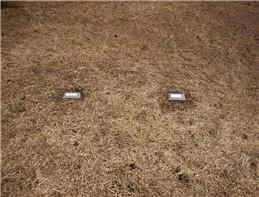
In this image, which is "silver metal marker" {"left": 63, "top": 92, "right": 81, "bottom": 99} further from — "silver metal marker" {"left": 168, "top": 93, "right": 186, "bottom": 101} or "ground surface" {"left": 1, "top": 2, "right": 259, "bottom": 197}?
"silver metal marker" {"left": 168, "top": 93, "right": 186, "bottom": 101}

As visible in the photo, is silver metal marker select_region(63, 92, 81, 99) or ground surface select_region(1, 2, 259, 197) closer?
ground surface select_region(1, 2, 259, 197)

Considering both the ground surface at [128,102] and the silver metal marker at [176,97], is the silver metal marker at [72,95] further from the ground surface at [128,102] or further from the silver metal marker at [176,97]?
the silver metal marker at [176,97]

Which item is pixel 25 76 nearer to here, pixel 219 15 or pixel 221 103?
pixel 221 103

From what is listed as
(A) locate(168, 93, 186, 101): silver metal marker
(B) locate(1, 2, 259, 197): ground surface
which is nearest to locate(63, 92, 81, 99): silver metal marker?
(B) locate(1, 2, 259, 197): ground surface

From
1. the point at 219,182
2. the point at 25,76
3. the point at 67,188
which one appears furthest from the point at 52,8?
the point at 219,182

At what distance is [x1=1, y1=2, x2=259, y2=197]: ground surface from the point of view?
3832 millimetres

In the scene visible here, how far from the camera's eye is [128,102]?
490 cm

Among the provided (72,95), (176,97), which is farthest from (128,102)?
(72,95)

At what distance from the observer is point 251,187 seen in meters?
3.78

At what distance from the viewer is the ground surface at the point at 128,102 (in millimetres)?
3832

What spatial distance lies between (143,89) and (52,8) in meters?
3.75

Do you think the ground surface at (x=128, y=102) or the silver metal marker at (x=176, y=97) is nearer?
the ground surface at (x=128, y=102)

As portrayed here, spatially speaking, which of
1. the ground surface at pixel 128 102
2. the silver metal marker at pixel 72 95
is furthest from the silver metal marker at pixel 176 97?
the silver metal marker at pixel 72 95

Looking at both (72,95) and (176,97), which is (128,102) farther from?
(72,95)
